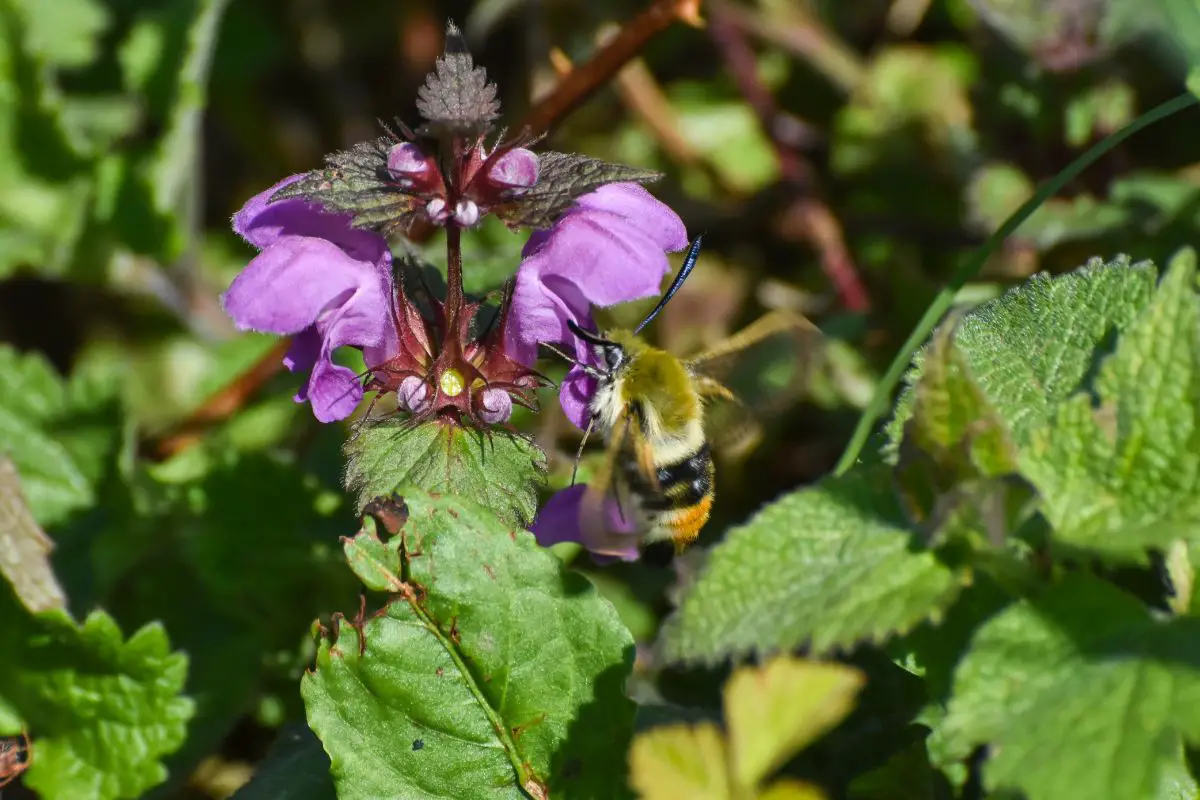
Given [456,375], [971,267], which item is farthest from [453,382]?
[971,267]

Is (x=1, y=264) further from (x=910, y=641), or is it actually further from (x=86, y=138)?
(x=910, y=641)

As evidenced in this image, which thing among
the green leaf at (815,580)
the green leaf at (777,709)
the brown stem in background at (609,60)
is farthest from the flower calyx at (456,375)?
the brown stem in background at (609,60)

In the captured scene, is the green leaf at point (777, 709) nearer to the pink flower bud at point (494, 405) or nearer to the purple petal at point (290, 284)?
the pink flower bud at point (494, 405)

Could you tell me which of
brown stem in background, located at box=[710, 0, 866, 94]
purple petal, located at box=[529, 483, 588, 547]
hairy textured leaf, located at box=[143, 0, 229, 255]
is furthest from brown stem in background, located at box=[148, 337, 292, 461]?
brown stem in background, located at box=[710, 0, 866, 94]

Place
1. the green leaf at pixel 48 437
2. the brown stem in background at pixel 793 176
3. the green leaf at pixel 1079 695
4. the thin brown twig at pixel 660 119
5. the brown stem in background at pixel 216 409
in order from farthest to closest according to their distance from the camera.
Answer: the thin brown twig at pixel 660 119
the brown stem in background at pixel 793 176
the brown stem in background at pixel 216 409
the green leaf at pixel 48 437
the green leaf at pixel 1079 695

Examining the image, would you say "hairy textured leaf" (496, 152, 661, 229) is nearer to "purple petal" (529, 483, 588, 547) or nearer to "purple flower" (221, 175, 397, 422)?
"purple flower" (221, 175, 397, 422)

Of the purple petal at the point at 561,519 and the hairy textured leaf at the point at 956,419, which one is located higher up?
the hairy textured leaf at the point at 956,419
